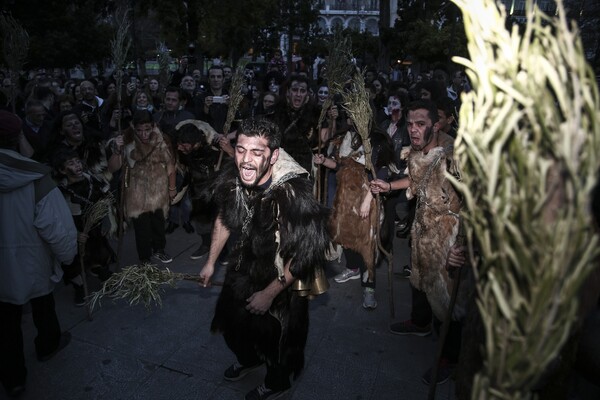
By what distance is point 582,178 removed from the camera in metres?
1.12

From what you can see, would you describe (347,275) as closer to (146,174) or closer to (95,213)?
(146,174)

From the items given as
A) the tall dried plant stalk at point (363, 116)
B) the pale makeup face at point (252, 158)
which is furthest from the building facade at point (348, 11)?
the pale makeup face at point (252, 158)

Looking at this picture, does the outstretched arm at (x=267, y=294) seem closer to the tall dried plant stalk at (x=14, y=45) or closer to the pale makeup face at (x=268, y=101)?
the pale makeup face at (x=268, y=101)

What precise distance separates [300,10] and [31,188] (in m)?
34.0

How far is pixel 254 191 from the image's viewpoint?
3.06 metres

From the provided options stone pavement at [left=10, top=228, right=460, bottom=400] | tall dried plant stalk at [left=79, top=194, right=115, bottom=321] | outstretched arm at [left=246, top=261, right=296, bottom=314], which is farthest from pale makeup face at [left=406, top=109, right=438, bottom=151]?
tall dried plant stalk at [left=79, top=194, right=115, bottom=321]

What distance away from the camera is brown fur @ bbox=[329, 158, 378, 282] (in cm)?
473

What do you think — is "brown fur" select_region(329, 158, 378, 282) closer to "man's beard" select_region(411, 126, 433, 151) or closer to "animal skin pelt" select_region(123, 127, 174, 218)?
"man's beard" select_region(411, 126, 433, 151)

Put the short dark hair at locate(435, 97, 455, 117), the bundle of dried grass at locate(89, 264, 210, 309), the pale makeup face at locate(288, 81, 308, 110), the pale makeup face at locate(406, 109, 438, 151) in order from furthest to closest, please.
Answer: the pale makeup face at locate(288, 81, 308, 110), the short dark hair at locate(435, 97, 455, 117), the pale makeup face at locate(406, 109, 438, 151), the bundle of dried grass at locate(89, 264, 210, 309)

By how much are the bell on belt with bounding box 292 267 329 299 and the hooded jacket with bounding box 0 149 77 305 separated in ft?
5.74

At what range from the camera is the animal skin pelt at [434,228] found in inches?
137

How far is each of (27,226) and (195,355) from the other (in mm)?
1680

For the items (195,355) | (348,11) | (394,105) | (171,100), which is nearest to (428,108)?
(195,355)

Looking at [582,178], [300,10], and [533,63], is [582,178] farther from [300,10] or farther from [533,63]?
[300,10]
